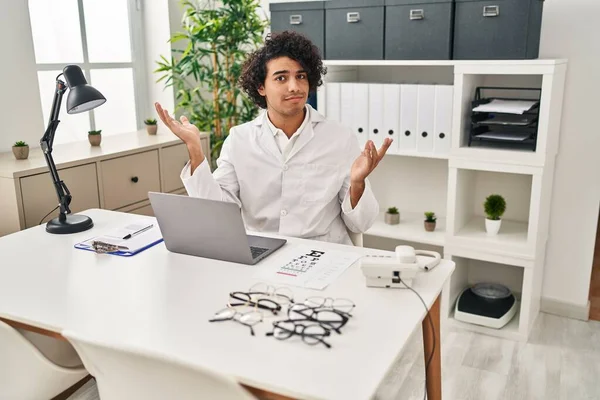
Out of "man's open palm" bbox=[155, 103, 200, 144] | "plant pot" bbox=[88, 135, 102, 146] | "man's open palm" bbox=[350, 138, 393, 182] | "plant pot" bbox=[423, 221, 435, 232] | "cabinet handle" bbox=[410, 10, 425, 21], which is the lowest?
"plant pot" bbox=[423, 221, 435, 232]

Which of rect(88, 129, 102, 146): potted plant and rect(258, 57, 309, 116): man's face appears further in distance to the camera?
rect(88, 129, 102, 146): potted plant

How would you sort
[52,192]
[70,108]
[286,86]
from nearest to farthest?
[70,108]
[286,86]
[52,192]

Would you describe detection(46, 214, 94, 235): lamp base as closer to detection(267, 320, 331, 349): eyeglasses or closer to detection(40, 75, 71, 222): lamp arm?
detection(40, 75, 71, 222): lamp arm

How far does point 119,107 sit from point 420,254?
261cm

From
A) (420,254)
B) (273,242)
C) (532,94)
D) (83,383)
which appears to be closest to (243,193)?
(273,242)

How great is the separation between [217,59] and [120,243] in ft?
6.17

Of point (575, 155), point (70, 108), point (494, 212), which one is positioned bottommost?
point (494, 212)

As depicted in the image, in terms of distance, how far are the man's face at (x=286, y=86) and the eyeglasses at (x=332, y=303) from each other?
2.84 ft

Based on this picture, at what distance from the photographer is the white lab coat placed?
6.79 feet

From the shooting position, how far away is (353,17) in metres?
2.77

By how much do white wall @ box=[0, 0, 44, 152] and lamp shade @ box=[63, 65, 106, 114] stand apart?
3.55ft

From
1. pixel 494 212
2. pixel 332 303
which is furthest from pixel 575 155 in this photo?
pixel 332 303

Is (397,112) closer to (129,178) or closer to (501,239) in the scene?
(501,239)

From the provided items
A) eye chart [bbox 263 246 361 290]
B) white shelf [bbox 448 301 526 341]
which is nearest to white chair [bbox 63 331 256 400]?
eye chart [bbox 263 246 361 290]
